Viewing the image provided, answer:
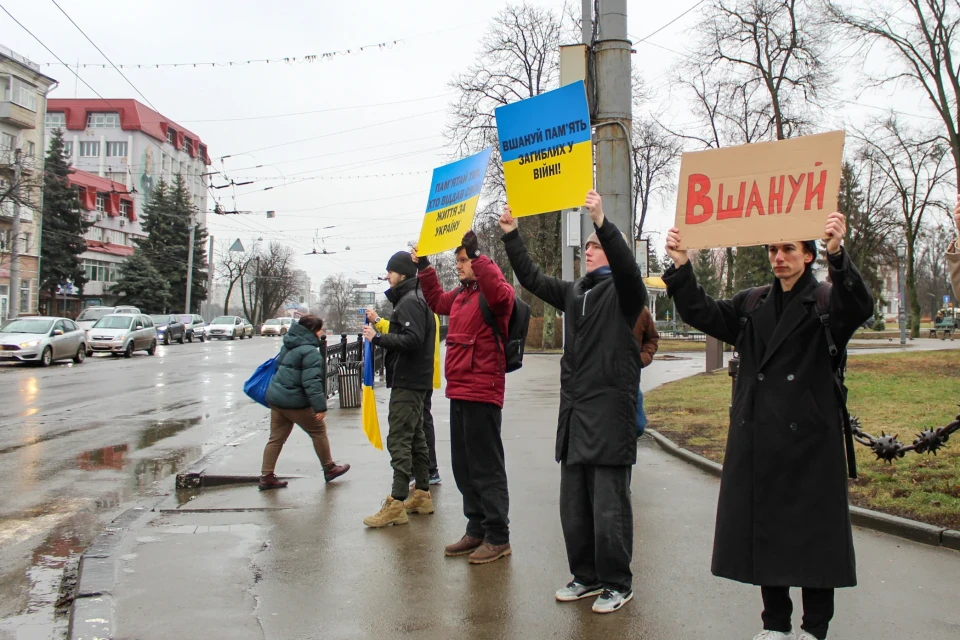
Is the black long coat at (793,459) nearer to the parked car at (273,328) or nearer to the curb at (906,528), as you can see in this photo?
the curb at (906,528)

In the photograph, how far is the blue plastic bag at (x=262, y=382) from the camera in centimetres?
779

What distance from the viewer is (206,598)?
4.73 m

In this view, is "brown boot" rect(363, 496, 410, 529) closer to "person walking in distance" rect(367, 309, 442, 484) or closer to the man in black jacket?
the man in black jacket

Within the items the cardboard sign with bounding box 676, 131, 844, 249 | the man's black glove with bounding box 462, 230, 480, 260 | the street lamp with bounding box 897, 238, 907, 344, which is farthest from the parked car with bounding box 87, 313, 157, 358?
the street lamp with bounding box 897, 238, 907, 344

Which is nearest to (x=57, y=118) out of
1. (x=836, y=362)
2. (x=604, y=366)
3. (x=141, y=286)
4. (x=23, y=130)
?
(x=141, y=286)

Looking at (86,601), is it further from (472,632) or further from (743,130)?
(743,130)

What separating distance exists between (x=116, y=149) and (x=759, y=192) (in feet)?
295

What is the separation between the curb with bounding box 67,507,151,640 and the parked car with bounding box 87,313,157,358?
27.3 meters

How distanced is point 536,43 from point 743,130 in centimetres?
1118

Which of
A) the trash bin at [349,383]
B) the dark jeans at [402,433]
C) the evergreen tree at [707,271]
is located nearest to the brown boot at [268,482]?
the dark jeans at [402,433]

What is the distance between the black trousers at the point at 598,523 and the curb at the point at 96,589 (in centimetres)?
244

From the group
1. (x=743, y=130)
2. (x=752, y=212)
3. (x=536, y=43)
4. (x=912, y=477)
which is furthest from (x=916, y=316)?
(x=752, y=212)

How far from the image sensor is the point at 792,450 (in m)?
3.59

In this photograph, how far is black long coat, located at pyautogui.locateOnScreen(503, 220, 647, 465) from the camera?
4359 millimetres
